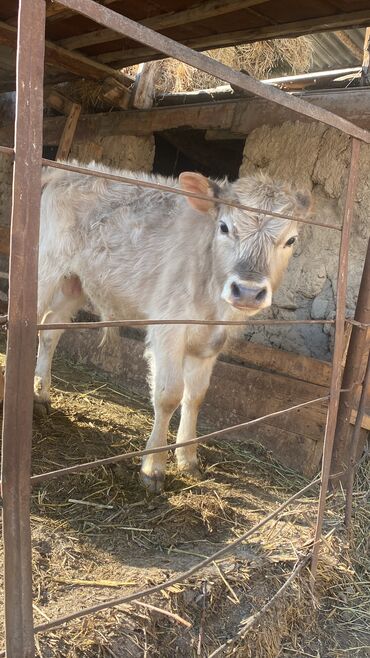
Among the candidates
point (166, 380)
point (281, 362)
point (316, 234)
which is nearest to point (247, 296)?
point (166, 380)

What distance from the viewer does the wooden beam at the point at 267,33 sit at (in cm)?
442

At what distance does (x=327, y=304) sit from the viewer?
16.7 ft

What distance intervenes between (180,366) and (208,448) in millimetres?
1010

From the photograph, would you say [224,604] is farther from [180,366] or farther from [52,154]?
[52,154]

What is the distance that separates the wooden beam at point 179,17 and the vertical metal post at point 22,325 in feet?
10.5

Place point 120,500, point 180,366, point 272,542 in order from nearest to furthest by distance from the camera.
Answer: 1. point 272,542
2. point 120,500
3. point 180,366

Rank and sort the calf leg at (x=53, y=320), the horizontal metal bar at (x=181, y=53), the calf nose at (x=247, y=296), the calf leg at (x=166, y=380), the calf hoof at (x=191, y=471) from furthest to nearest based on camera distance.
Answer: the calf leg at (x=53, y=320) < the calf hoof at (x=191, y=471) < the calf leg at (x=166, y=380) < the calf nose at (x=247, y=296) < the horizontal metal bar at (x=181, y=53)

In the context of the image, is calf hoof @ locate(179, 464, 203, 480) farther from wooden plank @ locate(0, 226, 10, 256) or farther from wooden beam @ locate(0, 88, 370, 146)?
wooden plank @ locate(0, 226, 10, 256)

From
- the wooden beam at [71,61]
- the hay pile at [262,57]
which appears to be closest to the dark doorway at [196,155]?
the wooden beam at [71,61]

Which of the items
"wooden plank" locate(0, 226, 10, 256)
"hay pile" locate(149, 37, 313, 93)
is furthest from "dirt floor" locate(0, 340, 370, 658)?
"hay pile" locate(149, 37, 313, 93)

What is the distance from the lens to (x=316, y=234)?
17.0 ft

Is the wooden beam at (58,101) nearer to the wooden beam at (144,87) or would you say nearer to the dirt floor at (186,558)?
the wooden beam at (144,87)

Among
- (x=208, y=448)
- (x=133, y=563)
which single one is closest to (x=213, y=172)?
(x=208, y=448)

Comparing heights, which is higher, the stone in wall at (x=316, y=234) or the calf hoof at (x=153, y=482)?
the stone in wall at (x=316, y=234)
